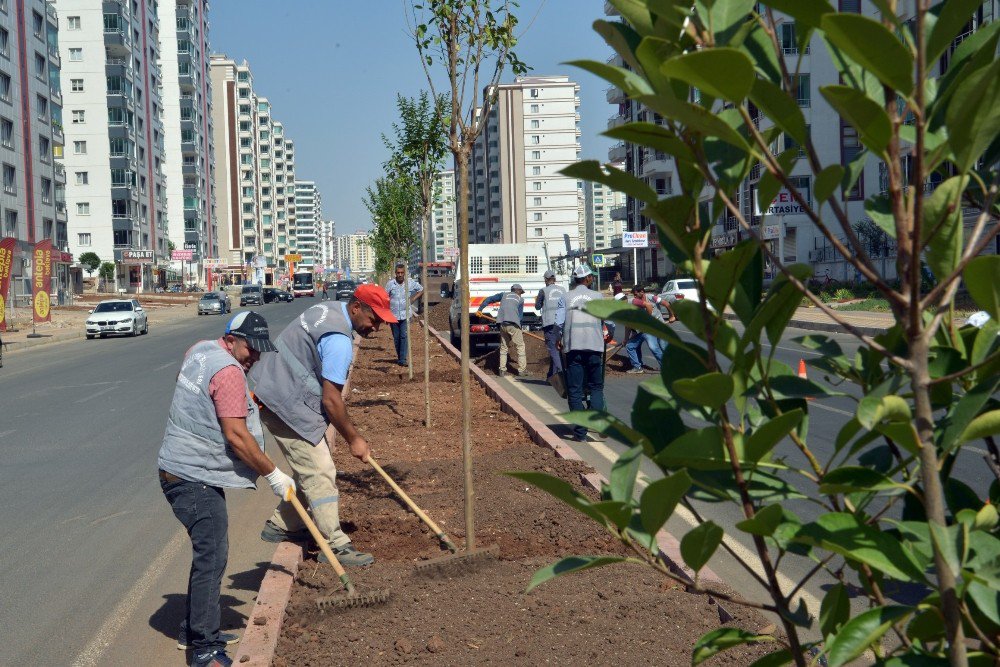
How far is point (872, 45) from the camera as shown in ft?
3.91

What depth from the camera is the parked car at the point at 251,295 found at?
250ft

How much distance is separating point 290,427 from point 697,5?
193 inches

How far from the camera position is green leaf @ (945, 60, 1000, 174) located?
4.18 feet

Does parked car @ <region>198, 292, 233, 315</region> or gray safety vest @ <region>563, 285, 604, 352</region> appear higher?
gray safety vest @ <region>563, 285, 604, 352</region>

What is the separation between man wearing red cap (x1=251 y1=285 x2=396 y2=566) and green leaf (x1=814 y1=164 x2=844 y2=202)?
447cm

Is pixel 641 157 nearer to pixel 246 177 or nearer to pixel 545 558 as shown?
pixel 545 558

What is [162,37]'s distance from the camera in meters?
111

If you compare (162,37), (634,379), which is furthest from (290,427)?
(162,37)

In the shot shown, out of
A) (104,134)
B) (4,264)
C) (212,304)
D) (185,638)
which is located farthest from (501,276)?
(104,134)

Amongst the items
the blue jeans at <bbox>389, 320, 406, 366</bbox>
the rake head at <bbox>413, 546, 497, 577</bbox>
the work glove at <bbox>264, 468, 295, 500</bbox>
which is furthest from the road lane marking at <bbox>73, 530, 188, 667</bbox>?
the blue jeans at <bbox>389, 320, 406, 366</bbox>

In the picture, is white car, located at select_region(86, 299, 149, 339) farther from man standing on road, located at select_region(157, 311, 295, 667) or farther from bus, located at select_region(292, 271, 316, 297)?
bus, located at select_region(292, 271, 316, 297)

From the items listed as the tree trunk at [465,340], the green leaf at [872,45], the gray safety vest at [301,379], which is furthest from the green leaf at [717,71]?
the gray safety vest at [301,379]

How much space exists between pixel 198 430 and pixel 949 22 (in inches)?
165

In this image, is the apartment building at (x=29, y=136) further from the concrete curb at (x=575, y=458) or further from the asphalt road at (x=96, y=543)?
the concrete curb at (x=575, y=458)
